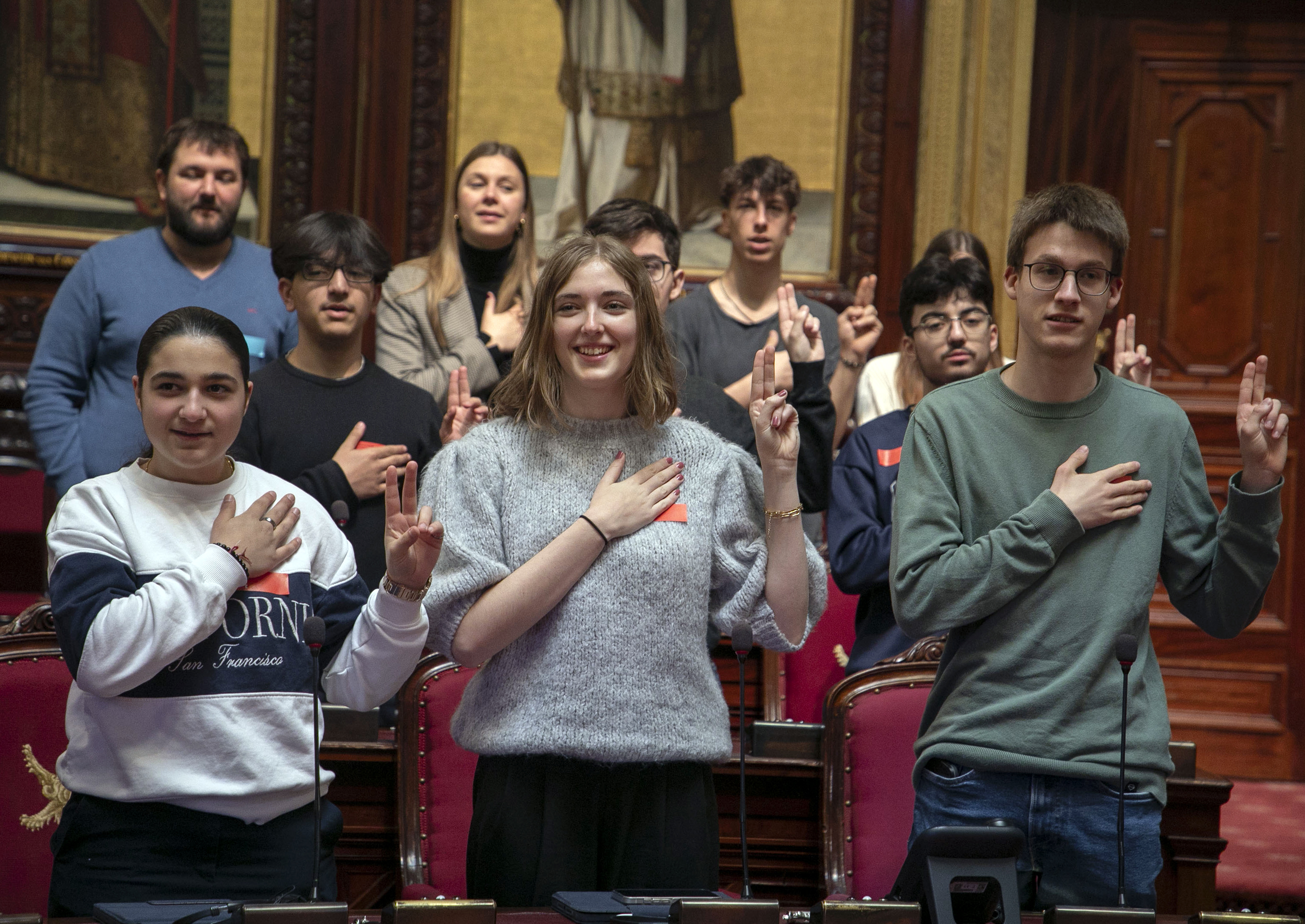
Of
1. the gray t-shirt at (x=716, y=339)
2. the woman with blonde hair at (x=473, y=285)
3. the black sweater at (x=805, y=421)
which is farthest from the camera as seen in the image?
the gray t-shirt at (x=716, y=339)

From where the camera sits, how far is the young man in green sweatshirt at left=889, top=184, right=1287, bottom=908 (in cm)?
174

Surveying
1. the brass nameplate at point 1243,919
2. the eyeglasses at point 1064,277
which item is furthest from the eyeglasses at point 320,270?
the brass nameplate at point 1243,919

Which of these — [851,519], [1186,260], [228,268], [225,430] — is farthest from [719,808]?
[1186,260]

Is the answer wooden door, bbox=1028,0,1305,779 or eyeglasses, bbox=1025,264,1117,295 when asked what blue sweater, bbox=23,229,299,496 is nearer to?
eyeglasses, bbox=1025,264,1117,295

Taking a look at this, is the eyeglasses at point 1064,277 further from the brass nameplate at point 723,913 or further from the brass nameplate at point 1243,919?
the brass nameplate at point 723,913

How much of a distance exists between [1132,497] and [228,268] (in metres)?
2.30

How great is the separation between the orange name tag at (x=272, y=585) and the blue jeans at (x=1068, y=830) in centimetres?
95

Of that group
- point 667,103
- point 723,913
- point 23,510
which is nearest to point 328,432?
point 723,913

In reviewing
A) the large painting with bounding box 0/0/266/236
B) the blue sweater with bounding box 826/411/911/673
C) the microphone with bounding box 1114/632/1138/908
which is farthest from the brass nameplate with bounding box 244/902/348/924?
the large painting with bounding box 0/0/266/236

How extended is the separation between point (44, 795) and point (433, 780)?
0.66 meters

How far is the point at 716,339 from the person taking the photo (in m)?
3.39

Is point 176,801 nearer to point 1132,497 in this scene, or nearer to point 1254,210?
point 1132,497

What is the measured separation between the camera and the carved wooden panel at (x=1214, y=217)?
15.6ft

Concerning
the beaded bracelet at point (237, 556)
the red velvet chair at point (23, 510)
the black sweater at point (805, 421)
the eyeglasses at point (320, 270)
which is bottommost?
the red velvet chair at point (23, 510)
